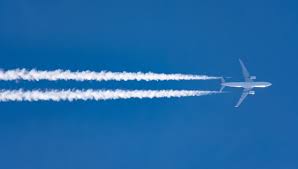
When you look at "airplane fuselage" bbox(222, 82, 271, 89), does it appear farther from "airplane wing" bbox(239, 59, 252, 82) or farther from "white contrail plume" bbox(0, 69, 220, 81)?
"white contrail plume" bbox(0, 69, 220, 81)

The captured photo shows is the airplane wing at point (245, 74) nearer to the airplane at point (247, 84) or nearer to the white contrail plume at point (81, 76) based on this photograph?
the airplane at point (247, 84)

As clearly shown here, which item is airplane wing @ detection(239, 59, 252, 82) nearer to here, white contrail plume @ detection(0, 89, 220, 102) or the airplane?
the airplane

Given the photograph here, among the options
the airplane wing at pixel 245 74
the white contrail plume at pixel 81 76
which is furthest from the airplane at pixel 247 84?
the white contrail plume at pixel 81 76

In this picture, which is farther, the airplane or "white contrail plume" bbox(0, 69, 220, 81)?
the airplane

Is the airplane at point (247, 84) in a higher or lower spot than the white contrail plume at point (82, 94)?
higher

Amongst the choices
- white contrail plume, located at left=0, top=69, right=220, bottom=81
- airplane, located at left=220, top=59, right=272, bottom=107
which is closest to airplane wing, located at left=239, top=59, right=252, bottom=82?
airplane, located at left=220, top=59, right=272, bottom=107

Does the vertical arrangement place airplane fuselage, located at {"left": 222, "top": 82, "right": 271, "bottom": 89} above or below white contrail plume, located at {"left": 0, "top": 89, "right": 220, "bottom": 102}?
above

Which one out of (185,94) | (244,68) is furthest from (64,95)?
(244,68)
